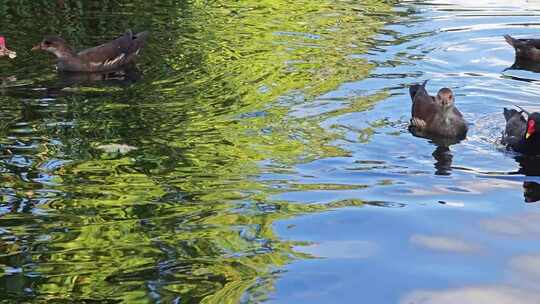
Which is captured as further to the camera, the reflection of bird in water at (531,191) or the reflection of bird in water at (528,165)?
the reflection of bird in water at (528,165)

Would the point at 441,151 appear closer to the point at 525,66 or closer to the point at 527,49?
the point at 525,66

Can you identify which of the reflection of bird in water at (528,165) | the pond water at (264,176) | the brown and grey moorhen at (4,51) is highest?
the brown and grey moorhen at (4,51)

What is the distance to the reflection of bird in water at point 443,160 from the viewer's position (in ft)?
35.3

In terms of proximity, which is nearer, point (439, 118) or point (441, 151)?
point (441, 151)

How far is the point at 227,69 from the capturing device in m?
15.3

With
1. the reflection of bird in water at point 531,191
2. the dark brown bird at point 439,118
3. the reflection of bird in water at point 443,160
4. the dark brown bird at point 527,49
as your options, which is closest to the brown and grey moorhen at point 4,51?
the dark brown bird at point 439,118

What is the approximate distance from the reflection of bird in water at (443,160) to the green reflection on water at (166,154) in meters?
1.16

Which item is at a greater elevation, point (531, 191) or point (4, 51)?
point (4, 51)

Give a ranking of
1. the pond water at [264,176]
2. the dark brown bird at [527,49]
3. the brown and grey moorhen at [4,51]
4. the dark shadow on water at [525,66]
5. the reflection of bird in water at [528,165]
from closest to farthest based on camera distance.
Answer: the pond water at [264,176] < the reflection of bird in water at [528,165] < the brown and grey moorhen at [4,51] < the dark shadow on water at [525,66] < the dark brown bird at [527,49]

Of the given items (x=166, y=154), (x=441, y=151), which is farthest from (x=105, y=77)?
(x=441, y=151)

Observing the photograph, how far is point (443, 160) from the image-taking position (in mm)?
11305

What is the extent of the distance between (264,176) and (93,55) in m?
6.36

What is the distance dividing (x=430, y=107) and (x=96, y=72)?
5663mm

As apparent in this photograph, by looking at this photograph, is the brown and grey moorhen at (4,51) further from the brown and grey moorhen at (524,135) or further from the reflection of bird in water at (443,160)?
the brown and grey moorhen at (524,135)
